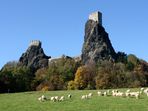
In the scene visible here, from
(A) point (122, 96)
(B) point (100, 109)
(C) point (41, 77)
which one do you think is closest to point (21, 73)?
(C) point (41, 77)

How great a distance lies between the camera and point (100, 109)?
30781mm

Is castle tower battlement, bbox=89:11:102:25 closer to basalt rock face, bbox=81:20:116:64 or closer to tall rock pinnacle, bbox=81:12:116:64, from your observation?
tall rock pinnacle, bbox=81:12:116:64

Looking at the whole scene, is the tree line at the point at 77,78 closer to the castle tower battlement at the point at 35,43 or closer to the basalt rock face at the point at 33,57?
the basalt rock face at the point at 33,57

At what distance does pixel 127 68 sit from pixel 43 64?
155ft

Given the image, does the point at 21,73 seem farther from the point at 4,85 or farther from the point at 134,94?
the point at 134,94

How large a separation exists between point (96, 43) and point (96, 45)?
1363 mm

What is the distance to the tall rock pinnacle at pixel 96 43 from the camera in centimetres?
16062

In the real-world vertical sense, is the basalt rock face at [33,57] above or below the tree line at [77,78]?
above

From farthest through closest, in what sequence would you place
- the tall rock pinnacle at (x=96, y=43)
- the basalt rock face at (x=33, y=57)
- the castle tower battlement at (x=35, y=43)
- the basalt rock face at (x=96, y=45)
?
the castle tower battlement at (x=35, y=43) < the basalt rock face at (x=33, y=57) < the tall rock pinnacle at (x=96, y=43) < the basalt rock face at (x=96, y=45)

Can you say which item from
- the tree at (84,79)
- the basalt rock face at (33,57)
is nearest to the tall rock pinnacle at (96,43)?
the basalt rock face at (33,57)

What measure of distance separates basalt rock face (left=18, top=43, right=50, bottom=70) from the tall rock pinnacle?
16.7m

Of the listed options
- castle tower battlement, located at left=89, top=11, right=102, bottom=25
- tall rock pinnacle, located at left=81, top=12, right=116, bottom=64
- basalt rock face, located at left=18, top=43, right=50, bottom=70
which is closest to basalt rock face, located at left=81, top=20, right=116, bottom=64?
tall rock pinnacle, located at left=81, top=12, right=116, bottom=64

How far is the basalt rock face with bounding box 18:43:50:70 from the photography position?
173750 mm

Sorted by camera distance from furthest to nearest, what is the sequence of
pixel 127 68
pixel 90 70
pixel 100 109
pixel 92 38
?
pixel 92 38
pixel 127 68
pixel 90 70
pixel 100 109
